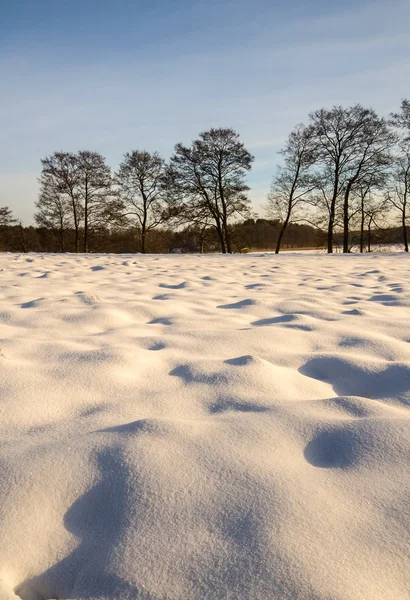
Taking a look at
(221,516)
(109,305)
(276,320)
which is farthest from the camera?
(109,305)

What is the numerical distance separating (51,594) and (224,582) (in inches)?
12.3

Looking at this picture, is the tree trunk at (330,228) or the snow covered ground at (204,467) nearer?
the snow covered ground at (204,467)

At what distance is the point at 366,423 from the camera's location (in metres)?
1.15

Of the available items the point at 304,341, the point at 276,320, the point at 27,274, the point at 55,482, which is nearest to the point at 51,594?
the point at 55,482

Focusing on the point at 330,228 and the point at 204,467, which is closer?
the point at 204,467

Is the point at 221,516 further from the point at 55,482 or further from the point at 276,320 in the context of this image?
the point at 276,320

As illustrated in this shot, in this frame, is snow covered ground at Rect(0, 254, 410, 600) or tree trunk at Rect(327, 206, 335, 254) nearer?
snow covered ground at Rect(0, 254, 410, 600)

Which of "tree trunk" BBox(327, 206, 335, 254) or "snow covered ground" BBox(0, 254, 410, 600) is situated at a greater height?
"tree trunk" BBox(327, 206, 335, 254)

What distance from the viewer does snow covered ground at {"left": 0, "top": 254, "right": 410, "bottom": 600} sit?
685 millimetres

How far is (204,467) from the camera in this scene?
959mm

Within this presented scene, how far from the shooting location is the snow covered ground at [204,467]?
68cm

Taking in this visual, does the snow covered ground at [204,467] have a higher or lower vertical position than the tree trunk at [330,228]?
lower

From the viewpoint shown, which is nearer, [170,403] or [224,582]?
[224,582]

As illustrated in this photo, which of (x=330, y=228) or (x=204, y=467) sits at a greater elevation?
(x=330, y=228)
